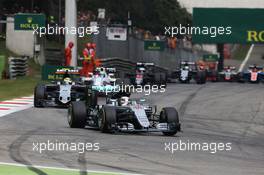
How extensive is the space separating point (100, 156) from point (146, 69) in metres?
23.0

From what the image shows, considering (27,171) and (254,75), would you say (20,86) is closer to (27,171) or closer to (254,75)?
(254,75)

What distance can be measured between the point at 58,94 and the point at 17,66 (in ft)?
42.2

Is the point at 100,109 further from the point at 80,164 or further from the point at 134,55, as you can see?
the point at 134,55

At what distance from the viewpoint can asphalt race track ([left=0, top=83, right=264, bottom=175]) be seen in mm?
10555

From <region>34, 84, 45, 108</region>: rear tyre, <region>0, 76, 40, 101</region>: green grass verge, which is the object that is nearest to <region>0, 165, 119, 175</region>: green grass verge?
<region>34, 84, 45, 108</region>: rear tyre

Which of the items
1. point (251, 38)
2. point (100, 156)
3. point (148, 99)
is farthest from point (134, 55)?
point (100, 156)

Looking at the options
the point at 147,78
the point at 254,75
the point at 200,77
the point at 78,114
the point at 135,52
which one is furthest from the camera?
the point at 135,52

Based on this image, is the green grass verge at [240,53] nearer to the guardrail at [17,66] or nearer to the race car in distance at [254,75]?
the race car in distance at [254,75]

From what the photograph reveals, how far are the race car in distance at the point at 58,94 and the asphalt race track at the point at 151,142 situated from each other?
0.47m

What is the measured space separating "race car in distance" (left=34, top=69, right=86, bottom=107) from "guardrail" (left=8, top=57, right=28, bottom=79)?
11078 mm

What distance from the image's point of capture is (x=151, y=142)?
13680 millimetres

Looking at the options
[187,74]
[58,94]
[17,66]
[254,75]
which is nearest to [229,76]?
[254,75]

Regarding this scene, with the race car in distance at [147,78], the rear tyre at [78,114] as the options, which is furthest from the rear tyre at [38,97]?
the race car in distance at [147,78]

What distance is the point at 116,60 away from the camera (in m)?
39.7
